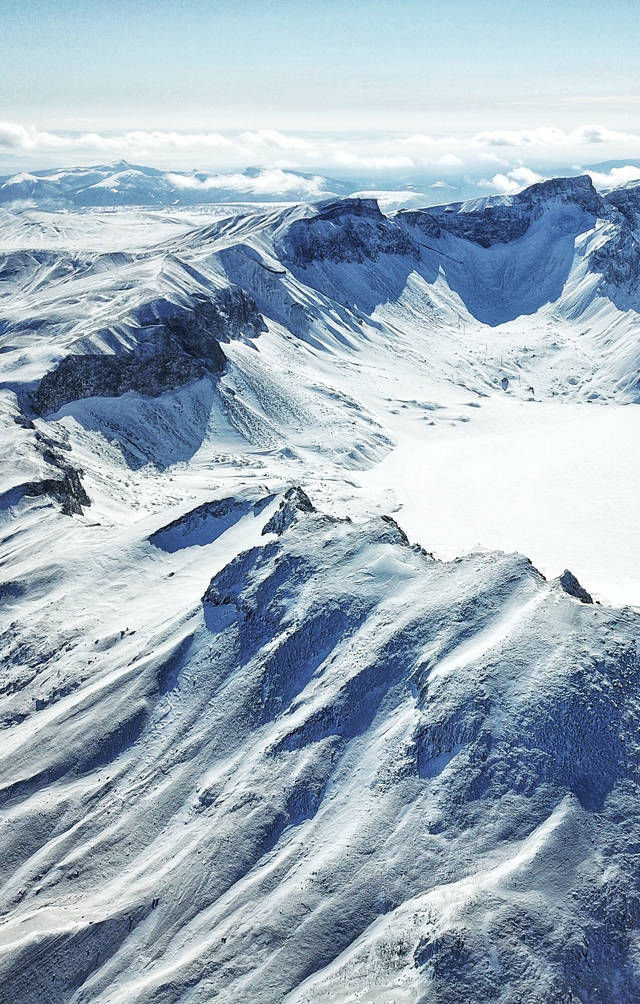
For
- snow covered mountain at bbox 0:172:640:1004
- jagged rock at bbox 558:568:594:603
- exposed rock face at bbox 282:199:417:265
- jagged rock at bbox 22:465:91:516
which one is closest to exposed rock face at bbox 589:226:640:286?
exposed rock face at bbox 282:199:417:265

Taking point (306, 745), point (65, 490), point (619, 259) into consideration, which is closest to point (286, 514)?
point (306, 745)

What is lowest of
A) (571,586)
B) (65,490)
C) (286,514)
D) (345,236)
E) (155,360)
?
(65,490)

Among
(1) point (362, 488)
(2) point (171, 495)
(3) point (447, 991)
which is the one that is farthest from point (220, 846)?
(1) point (362, 488)

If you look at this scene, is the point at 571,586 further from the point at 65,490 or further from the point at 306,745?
the point at 65,490

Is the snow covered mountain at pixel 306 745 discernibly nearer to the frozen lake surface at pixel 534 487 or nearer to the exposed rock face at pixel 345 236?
the frozen lake surface at pixel 534 487

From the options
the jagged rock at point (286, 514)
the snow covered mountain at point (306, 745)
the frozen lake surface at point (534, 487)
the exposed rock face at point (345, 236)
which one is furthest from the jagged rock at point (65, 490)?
the exposed rock face at point (345, 236)

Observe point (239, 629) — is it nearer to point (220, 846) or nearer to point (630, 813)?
point (220, 846)
